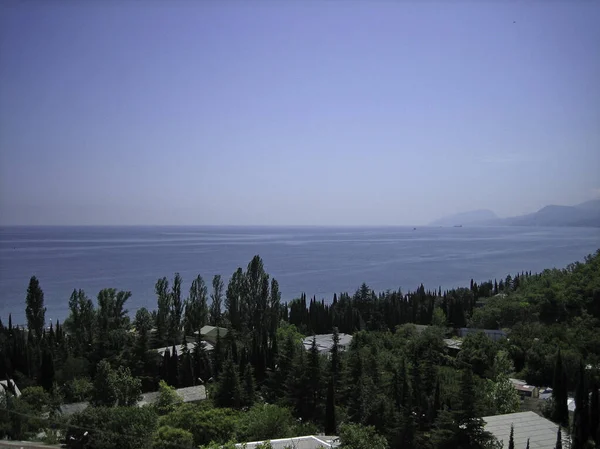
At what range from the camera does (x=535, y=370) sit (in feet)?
81.9

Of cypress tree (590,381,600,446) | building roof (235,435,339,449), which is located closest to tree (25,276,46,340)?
building roof (235,435,339,449)

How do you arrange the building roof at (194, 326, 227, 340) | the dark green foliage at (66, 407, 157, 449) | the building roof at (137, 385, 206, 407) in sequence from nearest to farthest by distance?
the dark green foliage at (66, 407, 157, 449) → the building roof at (137, 385, 206, 407) → the building roof at (194, 326, 227, 340)

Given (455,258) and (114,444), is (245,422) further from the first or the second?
(455,258)

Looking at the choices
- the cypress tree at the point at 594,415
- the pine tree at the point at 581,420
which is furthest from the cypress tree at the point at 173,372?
the cypress tree at the point at 594,415

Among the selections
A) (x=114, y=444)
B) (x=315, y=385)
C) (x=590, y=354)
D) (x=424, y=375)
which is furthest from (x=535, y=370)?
(x=114, y=444)

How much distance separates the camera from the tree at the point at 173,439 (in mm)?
12875

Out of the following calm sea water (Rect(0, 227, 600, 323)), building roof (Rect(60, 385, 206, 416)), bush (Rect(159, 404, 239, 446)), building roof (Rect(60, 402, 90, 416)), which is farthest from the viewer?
calm sea water (Rect(0, 227, 600, 323))

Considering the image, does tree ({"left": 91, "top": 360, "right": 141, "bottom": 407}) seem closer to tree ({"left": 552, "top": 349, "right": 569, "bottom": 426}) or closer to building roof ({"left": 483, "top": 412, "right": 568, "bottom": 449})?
building roof ({"left": 483, "top": 412, "right": 568, "bottom": 449})

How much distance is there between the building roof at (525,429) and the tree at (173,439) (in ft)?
29.3

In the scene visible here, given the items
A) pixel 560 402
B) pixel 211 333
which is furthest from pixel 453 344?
pixel 211 333

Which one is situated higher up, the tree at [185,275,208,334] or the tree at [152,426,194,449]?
the tree at [152,426,194,449]

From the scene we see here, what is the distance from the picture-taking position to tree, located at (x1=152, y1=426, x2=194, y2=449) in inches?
507

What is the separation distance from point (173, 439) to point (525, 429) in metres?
11.1

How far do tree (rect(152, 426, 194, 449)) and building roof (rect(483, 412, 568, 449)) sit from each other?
893cm
